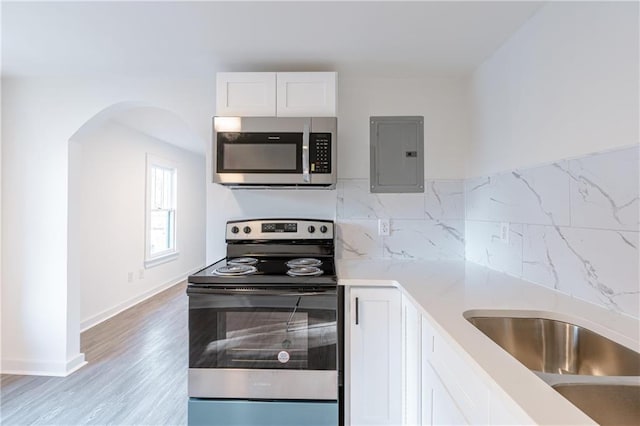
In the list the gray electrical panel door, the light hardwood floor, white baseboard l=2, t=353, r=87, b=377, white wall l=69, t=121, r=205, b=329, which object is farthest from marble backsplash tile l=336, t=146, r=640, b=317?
white wall l=69, t=121, r=205, b=329

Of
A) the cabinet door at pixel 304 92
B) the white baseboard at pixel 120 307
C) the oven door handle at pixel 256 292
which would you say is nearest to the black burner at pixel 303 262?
the oven door handle at pixel 256 292

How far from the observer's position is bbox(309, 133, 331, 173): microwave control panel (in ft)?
6.05

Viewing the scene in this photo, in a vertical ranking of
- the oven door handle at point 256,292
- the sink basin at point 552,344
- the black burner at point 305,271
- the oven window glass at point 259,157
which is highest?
the oven window glass at point 259,157

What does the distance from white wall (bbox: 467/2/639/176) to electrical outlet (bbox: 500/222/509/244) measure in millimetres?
307

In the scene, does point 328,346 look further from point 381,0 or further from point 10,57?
point 10,57

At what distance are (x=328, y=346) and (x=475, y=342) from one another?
82 cm

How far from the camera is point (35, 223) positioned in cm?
227

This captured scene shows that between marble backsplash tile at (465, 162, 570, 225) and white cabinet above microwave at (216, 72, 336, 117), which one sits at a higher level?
white cabinet above microwave at (216, 72, 336, 117)

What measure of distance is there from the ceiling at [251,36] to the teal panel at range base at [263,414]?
71.6 inches

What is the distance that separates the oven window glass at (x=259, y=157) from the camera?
1.86 metres

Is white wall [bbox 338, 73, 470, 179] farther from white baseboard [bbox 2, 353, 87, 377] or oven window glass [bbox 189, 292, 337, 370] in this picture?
white baseboard [bbox 2, 353, 87, 377]

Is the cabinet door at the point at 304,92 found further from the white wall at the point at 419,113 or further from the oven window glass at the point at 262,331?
the oven window glass at the point at 262,331

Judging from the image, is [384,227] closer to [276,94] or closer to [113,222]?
[276,94]

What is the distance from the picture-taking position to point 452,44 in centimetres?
177
